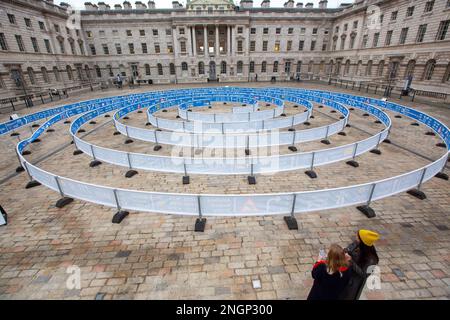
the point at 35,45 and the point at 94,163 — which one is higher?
the point at 35,45

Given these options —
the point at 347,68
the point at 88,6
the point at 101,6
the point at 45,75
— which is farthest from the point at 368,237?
the point at 101,6

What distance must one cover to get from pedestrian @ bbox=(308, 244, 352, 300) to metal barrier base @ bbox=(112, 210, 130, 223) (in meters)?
6.43

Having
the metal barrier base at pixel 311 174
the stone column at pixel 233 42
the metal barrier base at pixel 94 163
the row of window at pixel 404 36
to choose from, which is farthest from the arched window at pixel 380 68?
the metal barrier base at pixel 94 163

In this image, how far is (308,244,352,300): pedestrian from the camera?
3.28 m

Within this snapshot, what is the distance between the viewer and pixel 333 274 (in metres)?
3.39

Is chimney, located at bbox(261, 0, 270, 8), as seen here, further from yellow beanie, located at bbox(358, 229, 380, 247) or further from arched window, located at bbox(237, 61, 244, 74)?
yellow beanie, located at bbox(358, 229, 380, 247)

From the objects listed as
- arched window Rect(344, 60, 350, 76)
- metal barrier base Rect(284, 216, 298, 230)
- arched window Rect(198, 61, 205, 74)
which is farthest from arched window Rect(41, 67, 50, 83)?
arched window Rect(344, 60, 350, 76)

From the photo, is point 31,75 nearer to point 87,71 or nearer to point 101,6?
point 87,71

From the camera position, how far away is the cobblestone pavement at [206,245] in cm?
523

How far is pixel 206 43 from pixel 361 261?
56.2 m

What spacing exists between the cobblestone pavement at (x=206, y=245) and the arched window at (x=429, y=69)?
98.0 feet

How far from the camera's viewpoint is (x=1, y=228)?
7.50m

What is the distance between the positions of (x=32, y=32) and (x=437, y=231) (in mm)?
54490
